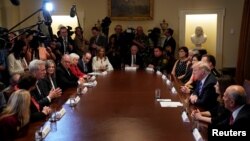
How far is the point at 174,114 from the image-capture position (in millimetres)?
3049

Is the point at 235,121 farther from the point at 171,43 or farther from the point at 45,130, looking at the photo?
the point at 171,43

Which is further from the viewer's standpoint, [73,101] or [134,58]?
[134,58]

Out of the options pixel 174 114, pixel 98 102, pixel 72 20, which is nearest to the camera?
pixel 174 114

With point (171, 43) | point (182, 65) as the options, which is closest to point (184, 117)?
point (182, 65)

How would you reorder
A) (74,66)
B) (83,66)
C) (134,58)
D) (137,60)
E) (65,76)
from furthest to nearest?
(137,60), (134,58), (83,66), (74,66), (65,76)

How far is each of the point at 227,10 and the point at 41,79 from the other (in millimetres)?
6387

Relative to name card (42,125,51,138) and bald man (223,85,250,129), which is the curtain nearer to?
bald man (223,85,250,129)

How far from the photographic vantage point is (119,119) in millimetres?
2883

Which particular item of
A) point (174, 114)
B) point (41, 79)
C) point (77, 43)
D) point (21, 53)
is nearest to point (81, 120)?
point (174, 114)

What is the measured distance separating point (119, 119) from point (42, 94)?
136cm

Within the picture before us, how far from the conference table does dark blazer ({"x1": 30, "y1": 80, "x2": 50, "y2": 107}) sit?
4.4 inches

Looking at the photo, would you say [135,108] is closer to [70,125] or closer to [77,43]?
[70,125]

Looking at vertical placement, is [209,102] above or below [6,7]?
below

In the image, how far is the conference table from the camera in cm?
244
